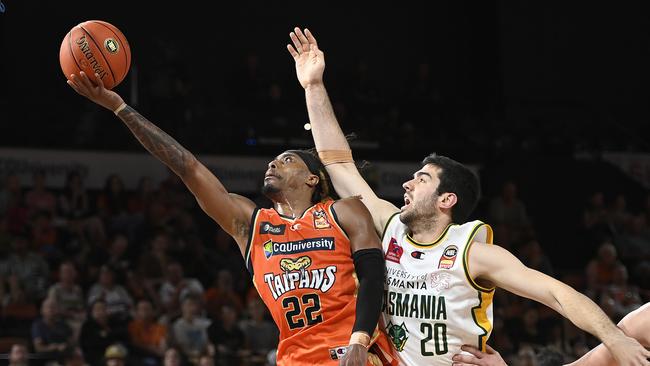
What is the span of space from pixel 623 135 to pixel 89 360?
1119 centimetres

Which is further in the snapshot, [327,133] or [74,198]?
[74,198]

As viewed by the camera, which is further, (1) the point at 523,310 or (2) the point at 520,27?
(2) the point at 520,27

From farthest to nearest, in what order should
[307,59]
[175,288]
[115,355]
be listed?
1. [175,288]
2. [115,355]
3. [307,59]

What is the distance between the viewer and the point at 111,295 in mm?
9914

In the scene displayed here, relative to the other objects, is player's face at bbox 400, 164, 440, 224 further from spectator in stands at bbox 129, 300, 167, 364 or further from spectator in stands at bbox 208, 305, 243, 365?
spectator in stands at bbox 129, 300, 167, 364

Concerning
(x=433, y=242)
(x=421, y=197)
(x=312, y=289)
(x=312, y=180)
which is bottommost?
(x=312, y=289)

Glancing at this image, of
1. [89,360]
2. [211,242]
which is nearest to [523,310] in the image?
[211,242]

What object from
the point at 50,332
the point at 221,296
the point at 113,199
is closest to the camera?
the point at 50,332

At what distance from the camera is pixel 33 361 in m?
8.73

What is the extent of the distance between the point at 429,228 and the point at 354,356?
2.63 ft

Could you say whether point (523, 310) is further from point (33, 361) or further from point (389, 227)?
point (389, 227)

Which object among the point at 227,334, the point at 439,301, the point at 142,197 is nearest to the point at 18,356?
the point at 227,334

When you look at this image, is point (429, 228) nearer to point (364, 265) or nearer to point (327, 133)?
point (364, 265)

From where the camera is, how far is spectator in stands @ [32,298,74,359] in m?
9.05
